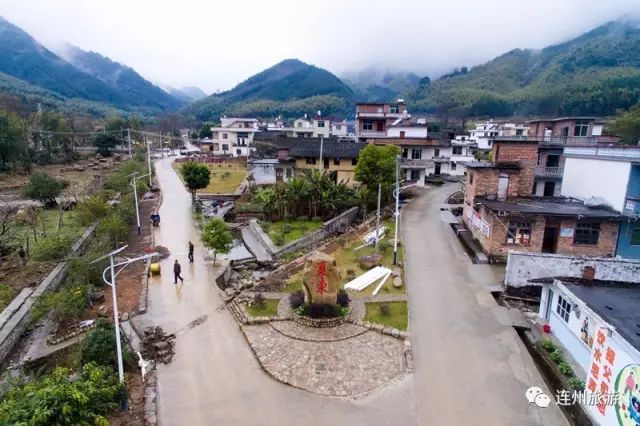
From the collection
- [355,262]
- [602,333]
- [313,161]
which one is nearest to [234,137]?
[313,161]

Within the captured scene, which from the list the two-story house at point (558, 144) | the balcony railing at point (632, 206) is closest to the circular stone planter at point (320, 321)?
the balcony railing at point (632, 206)

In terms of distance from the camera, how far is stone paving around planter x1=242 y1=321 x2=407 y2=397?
11.6 metres

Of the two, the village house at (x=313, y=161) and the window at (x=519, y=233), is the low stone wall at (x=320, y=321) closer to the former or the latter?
the window at (x=519, y=233)

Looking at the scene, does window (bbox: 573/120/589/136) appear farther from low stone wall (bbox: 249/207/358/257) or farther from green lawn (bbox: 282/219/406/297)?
low stone wall (bbox: 249/207/358/257)

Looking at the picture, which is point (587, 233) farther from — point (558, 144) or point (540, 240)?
point (558, 144)

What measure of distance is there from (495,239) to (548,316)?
6.58 metres

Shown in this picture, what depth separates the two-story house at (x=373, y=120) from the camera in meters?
47.4

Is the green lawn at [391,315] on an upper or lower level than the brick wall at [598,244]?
lower

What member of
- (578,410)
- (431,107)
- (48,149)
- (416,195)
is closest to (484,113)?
(431,107)

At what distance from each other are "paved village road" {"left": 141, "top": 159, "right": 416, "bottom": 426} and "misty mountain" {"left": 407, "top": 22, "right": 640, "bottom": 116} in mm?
90696

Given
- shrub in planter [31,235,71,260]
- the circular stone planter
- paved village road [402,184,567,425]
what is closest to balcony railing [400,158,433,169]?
paved village road [402,184,567,425]

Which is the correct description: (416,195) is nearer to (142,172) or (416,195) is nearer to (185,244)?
(185,244)

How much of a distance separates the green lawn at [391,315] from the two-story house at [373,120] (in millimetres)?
32908

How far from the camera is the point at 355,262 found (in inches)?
846
